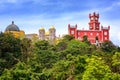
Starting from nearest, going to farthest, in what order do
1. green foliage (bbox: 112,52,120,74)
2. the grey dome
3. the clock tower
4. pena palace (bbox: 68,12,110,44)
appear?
green foliage (bbox: 112,52,120,74) → the grey dome → pena palace (bbox: 68,12,110,44) → the clock tower

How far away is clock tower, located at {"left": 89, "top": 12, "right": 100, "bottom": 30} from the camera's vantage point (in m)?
76.5

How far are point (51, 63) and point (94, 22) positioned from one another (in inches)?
1401

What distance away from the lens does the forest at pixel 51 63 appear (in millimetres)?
26727

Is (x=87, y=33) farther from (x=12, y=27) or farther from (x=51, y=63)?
(x=51, y=63)

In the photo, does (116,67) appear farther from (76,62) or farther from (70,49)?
(70,49)

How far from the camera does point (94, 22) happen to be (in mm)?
76562

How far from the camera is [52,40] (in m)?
70.5

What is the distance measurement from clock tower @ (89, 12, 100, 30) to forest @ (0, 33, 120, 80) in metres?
21.9

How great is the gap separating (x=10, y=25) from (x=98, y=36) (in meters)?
18.6

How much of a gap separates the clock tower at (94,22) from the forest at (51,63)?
71.8 feet

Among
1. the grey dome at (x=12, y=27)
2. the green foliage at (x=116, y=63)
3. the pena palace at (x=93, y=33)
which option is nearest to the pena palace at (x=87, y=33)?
the pena palace at (x=93, y=33)

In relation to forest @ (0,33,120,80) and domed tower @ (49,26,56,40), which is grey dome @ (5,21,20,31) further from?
forest @ (0,33,120,80)

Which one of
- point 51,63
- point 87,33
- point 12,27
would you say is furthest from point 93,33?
point 51,63

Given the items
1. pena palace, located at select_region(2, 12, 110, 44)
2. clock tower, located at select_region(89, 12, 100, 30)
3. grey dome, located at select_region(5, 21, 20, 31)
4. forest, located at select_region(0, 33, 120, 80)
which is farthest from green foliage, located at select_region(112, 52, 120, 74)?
clock tower, located at select_region(89, 12, 100, 30)
